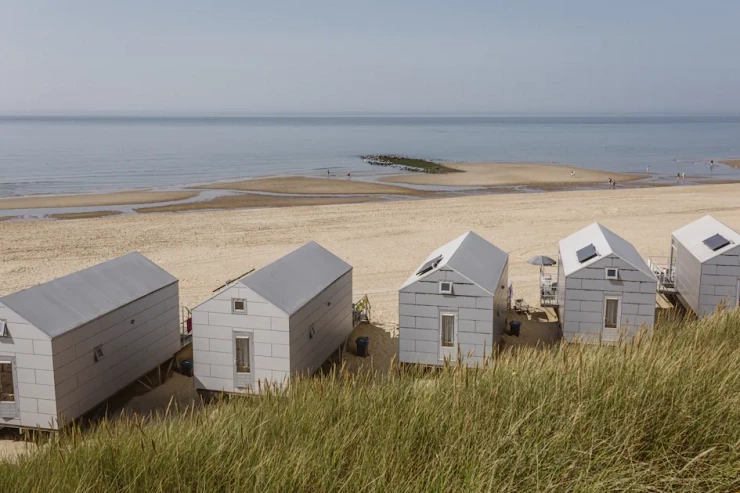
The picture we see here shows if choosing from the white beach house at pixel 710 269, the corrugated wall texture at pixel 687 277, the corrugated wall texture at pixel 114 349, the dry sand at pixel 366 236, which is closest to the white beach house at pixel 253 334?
the corrugated wall texture at pixel 114 349

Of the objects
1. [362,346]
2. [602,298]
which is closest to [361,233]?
[362,346]

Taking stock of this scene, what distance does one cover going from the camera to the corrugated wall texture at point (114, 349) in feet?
42.2

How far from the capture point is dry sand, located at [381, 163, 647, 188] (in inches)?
2384

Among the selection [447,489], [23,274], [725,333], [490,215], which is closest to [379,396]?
[447,489]

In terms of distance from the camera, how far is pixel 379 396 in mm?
7109

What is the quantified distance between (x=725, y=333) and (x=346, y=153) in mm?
91675

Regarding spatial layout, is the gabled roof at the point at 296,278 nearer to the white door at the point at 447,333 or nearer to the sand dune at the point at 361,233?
the white door at the point at 447,333

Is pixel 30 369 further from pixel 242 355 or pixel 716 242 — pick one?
pixel 716 242

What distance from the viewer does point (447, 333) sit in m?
15.2

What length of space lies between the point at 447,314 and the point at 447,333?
16.8 inches

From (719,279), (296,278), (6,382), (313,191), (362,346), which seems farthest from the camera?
(313,191)

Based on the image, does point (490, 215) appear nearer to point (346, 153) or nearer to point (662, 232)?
point (662, 232)

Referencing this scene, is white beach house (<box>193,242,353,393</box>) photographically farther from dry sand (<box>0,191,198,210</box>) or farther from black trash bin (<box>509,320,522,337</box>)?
dry sand (<box>0,191,198,210</box>)

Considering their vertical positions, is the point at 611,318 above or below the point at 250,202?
above
